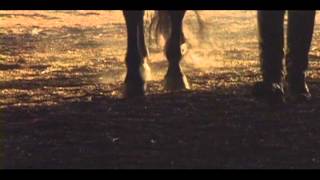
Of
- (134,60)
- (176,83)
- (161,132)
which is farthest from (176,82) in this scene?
(161,132)

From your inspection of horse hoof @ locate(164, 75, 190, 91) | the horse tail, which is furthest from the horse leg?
the horse tail

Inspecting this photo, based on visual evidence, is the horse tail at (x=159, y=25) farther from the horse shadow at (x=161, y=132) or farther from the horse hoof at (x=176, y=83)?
the horse shadow at (x=161, y=132)

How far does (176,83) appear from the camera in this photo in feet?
11.7

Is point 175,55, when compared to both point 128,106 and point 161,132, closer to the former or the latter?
point 128,106

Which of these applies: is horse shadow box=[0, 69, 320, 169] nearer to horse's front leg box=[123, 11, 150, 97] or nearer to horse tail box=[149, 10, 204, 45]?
horse's front leg box=[123, 11, 150, 97]

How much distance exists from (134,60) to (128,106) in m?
0.28

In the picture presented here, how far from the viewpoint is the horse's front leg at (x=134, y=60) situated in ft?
11.2

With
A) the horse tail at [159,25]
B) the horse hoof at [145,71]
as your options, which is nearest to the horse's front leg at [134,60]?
the horse hoof at [145,71]

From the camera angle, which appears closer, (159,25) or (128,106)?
→ (128,106)

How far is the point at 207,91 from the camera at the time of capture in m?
3.38
